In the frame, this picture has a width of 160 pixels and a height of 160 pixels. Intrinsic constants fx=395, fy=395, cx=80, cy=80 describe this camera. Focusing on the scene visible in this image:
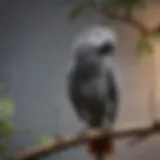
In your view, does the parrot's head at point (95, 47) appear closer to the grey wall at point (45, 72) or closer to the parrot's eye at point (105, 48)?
the parrot's eye at point (105, 48)

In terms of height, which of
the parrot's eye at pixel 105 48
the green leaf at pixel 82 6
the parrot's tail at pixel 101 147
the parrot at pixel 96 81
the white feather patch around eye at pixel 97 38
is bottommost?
the parrot's tail at pixel 101 147

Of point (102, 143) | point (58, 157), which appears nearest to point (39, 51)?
point (58, 157)

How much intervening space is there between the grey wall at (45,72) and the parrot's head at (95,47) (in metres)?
0.35

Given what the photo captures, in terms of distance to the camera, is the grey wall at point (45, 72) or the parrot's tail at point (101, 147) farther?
the grey wall at point (45, 72)

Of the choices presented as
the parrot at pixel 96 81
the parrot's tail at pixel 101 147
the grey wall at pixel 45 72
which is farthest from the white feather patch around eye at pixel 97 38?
the grey wall at pixel 45 72

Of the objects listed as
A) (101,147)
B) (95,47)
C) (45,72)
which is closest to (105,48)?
(95,47)

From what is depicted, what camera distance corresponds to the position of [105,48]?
36.9 inches

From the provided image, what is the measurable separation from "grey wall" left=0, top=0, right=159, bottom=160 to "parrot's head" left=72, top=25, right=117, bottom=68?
1.15 ft

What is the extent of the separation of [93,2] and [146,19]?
39 cm

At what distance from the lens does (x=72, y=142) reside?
82cm

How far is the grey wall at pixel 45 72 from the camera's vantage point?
1.32m

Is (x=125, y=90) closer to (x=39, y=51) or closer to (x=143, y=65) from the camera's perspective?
(x=143, y=65)

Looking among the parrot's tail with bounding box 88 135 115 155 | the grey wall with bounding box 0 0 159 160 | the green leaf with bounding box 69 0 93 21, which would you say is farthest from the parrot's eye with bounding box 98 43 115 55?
the grey wall with bounding box 0 0 159 160

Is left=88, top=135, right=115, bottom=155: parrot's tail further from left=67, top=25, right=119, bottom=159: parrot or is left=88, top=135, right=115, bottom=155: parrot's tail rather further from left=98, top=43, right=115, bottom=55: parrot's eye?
left=98, top=43, right=115, bottom=55: parrot's eye
